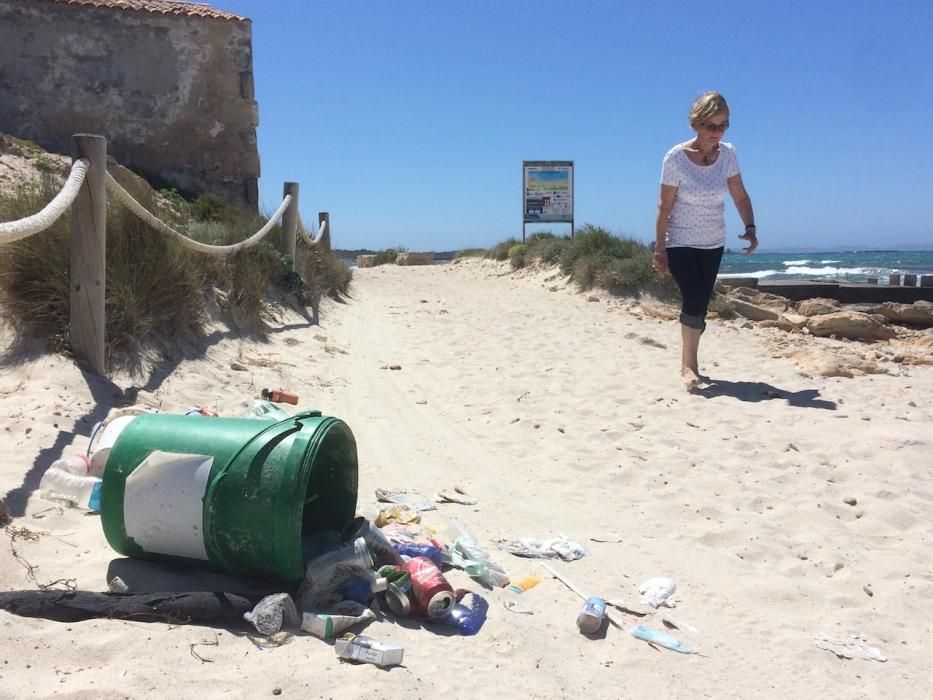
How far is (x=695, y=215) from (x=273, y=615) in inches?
169

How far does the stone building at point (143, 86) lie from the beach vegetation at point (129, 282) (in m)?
7.01

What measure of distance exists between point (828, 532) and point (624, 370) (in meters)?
3.07

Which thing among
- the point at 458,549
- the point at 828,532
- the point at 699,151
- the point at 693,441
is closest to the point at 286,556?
the point at 458,549

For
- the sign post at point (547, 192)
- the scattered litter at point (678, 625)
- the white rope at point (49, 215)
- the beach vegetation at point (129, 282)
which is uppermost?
the sign post at point (547, 192)

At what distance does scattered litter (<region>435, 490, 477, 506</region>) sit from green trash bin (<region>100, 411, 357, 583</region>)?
113 cm

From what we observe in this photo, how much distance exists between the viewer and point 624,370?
20.9ft

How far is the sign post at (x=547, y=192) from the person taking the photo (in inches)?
726

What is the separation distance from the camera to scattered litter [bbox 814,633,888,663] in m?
2.50

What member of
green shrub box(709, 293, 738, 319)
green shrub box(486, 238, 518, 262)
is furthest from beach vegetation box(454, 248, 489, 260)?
green shrub box(709, 293, 738, 319)

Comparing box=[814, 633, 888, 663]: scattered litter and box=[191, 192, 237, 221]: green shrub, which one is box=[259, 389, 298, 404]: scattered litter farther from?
box=[191, 192, 237, 221]: green shrub

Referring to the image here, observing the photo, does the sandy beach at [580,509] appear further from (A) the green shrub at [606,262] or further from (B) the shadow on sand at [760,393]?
(A) the green shrub at [606,262]

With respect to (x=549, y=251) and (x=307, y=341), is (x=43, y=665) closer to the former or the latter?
(x=307, y=341)

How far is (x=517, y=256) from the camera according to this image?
635 inches

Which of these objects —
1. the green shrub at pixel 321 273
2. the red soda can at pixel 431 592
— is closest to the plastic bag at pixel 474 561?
the red soda can at pixel 431 592
